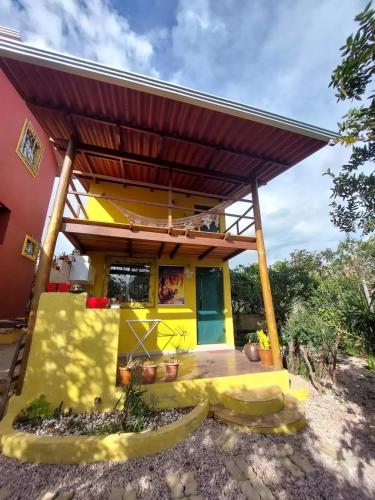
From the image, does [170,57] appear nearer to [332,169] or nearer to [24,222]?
[332,169]

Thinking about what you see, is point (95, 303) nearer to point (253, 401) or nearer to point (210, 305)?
point (253, 401)

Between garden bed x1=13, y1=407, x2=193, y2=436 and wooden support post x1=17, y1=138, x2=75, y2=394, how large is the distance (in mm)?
613

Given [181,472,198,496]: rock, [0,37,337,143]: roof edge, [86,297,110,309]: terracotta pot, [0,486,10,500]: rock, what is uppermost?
[0,37,337,143]: roof edge

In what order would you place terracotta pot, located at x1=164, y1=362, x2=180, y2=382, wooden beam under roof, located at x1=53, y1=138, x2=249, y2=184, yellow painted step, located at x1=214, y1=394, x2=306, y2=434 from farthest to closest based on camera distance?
wooden beam under roof, located at x1=53, y1=138, x2=249, y2=184
terracotta pot, located at x1=164, y1=362, x2=180, y2=382
yellow painted step, located at x1=214, y1=394, x2=306, y2=434

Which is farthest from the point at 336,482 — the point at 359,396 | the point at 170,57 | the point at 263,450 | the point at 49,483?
the point at 170,57

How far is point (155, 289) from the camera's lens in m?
6.35

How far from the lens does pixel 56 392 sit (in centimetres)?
328

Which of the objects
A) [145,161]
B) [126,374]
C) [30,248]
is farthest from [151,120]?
[30,248]

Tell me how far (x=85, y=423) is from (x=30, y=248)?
670 centimetres

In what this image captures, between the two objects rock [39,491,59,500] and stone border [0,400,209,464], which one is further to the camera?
stone border [0,400,209,464]

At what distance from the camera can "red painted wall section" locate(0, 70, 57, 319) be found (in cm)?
604

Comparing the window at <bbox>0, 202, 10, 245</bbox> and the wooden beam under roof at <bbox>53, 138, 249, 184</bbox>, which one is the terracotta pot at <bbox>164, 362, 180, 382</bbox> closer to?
the wooden beam under roof at <bbox>53, 138, 249, 184</bbox>

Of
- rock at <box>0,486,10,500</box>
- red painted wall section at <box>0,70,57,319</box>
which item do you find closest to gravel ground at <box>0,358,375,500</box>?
rock at <box>0,486,10,500</box>

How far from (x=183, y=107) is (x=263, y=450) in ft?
18.9
